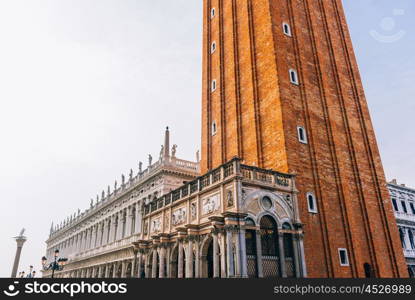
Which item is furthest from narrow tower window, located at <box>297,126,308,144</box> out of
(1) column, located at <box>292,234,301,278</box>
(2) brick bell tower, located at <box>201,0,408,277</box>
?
(1) column, located at <box>292,234,301,278</box>

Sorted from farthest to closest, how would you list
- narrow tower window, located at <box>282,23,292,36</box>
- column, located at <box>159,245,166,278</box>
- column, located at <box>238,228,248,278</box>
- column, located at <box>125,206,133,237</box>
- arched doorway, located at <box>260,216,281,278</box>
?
column, located at <box>125,206,133,237</box>, narrow tower window, located at <box>282,23,292,36</box>, column, located at <box>159,245,166,278</box>, arched doorway, located at <box>260,216,281,278</box>, column, located at <box>238,228,248,278</box>

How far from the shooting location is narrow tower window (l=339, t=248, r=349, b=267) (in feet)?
66.2

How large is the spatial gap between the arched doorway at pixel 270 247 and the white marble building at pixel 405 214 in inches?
1164

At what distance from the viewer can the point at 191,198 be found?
65.1 feet

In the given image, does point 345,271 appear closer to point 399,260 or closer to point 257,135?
point 399,260

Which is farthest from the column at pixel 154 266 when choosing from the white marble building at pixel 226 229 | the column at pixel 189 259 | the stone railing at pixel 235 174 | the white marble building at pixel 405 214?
the white marble building at pixel 405 214

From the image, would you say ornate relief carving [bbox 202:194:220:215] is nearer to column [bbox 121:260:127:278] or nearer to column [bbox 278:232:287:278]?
column [bbox 278:232:287:278]

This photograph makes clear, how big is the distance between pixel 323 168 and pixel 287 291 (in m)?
13.1

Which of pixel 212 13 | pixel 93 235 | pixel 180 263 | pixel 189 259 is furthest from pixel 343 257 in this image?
pixel 93 235

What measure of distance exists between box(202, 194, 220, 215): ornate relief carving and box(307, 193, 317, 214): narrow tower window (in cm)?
641

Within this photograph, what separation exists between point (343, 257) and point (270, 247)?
6.59 metres

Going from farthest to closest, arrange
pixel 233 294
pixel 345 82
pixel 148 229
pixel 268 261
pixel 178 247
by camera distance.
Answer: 1. pixel 345 82
2. pixel 148 229
3. pixel 178 247
4. pixel 268 261
5. pixel 233 294

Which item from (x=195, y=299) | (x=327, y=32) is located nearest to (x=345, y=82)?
(x=327, y=32)

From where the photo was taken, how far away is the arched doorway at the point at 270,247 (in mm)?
16094
